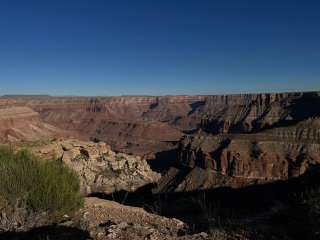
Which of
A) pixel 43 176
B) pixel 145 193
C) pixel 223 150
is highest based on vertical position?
pixel 43 176

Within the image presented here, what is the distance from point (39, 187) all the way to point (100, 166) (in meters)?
44.0

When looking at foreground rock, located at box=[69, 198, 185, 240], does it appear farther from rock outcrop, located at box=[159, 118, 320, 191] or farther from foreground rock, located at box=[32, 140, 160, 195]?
rock outcrop, located at box=[159, 118, 320, 191]

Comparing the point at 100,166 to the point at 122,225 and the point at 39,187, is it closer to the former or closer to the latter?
the point at 39,187

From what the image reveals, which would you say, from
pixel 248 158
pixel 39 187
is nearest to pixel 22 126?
pixel 248 158

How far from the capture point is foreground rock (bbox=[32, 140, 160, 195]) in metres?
53.2

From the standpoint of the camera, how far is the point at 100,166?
5862 cm

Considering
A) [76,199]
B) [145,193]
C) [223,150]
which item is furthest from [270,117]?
[76,199]

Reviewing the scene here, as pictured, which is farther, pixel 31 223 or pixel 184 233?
pixel 31 223

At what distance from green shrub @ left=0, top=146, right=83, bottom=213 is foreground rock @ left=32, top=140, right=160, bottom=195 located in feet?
110

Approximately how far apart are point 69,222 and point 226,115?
445 ft

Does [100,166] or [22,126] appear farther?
[22,126]

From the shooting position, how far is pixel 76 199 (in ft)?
53.2

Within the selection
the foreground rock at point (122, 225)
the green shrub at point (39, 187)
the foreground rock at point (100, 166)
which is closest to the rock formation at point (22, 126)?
the foreground rock at point (100, 166)

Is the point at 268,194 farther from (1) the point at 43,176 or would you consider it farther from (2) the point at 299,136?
(1) the point at 43,176
